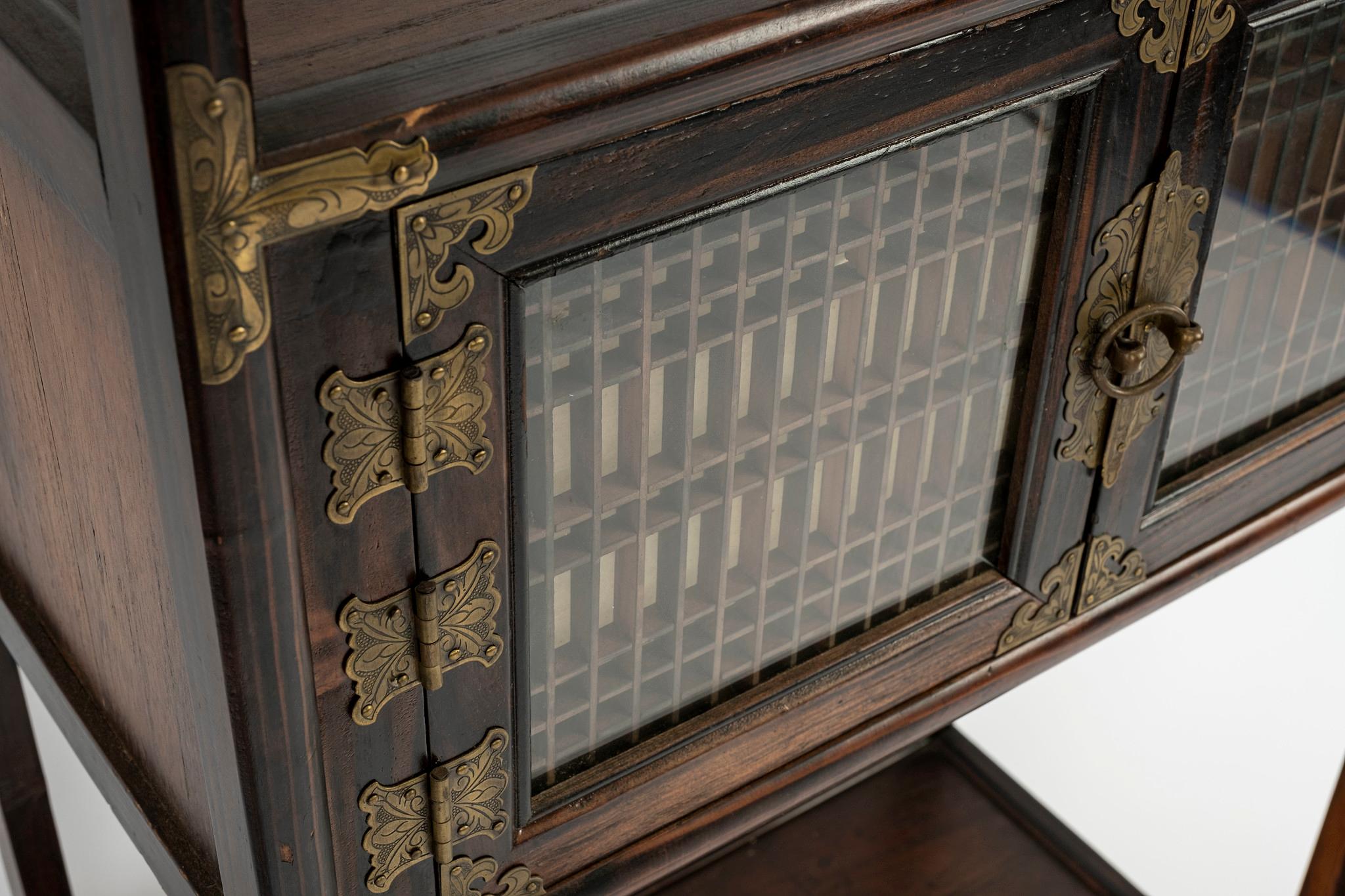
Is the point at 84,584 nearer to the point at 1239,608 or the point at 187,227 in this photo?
the point at 187,227

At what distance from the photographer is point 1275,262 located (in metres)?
0.79

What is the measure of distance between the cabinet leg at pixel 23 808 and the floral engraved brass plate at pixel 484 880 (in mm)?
415

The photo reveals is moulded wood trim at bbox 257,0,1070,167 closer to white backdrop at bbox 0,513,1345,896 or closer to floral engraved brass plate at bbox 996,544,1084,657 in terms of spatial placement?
floral engraved brass plate at bbox 996,544,1084,657

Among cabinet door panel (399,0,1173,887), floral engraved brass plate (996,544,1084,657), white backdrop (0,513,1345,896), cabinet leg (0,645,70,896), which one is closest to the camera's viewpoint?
cabinet door panel (399,0,1173,887)

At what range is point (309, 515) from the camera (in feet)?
1.58

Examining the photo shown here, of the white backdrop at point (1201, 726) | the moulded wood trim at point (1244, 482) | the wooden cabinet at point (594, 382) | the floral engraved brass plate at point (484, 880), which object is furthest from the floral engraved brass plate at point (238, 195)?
the white backdrop at point (1201, 726)

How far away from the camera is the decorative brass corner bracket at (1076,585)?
0.76 meters

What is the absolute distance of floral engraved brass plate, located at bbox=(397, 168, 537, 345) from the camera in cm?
46

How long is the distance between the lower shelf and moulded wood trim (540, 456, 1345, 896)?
302 mm

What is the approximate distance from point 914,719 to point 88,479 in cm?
39

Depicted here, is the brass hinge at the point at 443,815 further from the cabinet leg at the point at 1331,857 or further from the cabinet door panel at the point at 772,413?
the cabinet leg at the point at 1331,857

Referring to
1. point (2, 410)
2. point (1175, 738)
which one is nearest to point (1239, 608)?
point (1175, 738)

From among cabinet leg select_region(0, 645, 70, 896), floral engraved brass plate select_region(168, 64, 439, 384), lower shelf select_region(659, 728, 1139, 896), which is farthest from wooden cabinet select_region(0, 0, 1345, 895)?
lower shelf select_region(659, 728, 1139, 896)

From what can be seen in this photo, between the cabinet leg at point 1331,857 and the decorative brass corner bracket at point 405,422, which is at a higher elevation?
the decorative brass corner bracket at point 405,422
